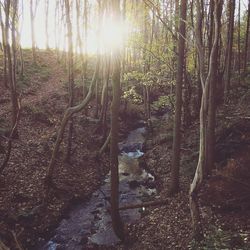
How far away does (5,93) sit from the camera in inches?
904

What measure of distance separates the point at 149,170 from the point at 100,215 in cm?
540

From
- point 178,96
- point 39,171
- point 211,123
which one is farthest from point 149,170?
point 211,123

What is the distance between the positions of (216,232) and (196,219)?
0.69m

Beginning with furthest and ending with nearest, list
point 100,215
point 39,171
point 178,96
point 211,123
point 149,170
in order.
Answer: point 149,170 → point 39,171 → point 100,215 → point 178,96 → point 211,123

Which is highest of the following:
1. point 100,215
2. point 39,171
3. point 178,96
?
point 178,96

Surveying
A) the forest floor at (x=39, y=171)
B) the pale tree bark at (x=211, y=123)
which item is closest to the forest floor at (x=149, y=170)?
the forest floor at (x=39, y=171)

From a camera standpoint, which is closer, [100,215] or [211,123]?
[211,123]

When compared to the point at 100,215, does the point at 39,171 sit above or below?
above

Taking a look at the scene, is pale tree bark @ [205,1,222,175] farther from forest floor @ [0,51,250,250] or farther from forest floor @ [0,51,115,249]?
forest floor @ [0,51,115,249]

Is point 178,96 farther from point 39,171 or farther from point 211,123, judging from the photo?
point 39,171

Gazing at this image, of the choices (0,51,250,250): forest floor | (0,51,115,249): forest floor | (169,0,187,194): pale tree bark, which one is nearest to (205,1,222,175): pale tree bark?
(0,51,250,250): forest floor

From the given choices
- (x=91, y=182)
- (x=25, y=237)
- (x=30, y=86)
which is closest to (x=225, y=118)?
(x=91, y=182)

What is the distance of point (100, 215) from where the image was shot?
41.7ft

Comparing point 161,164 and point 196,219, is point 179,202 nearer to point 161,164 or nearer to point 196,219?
point 196,219
